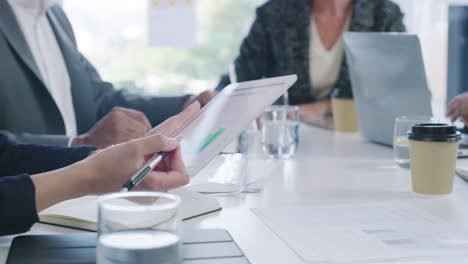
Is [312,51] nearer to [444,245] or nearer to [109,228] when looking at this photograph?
[444,245]

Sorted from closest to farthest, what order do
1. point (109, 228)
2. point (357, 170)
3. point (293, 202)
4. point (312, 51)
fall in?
point (109, 228)
point (293, 202)
point (357, 170)
point (312, 51)

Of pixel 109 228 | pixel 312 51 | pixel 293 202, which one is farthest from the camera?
pixel 312 51

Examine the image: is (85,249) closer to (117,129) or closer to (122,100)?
(117,129)

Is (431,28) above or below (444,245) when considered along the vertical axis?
above

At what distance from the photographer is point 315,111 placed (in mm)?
2420

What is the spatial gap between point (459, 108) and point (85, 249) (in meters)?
1.22

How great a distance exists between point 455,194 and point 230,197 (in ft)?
1.33

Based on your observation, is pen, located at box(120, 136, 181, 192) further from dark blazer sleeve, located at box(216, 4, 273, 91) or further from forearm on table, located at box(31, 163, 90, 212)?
dark blazer sleeve, located at box(216, 4, 273, 91)

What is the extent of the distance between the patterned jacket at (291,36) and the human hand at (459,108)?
0.85m

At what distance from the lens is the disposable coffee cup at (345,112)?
2025 mm

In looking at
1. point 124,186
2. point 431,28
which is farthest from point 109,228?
point 431,28

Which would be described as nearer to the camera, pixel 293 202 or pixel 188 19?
pixel 293 202

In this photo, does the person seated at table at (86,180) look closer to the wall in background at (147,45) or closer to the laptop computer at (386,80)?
the laptop computer at (386,80)

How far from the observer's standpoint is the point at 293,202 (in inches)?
45.7
